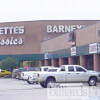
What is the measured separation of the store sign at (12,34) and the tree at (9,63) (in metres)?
4.00

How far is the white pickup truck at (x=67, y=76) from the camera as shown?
31.2 metres

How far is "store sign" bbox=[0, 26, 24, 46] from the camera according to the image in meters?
77.1

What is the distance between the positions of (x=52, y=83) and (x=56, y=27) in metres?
45.6

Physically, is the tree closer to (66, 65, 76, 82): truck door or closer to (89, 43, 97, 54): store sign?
(89, 43, 97, 54): store sign

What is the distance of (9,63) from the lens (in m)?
73.6

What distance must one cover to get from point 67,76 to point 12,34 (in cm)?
4777

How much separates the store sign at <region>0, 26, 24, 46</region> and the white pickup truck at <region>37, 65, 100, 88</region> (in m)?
45.5

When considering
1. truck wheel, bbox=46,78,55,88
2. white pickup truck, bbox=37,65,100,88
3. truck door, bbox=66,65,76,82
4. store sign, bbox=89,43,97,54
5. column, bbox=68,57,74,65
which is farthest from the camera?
column, bbox=68,57,74,65

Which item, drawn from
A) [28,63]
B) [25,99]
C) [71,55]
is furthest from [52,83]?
[28,63]

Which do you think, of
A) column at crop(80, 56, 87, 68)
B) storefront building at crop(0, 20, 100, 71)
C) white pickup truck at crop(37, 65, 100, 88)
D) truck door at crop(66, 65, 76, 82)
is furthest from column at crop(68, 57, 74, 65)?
truck door at crop(66, 65, 76, 82)

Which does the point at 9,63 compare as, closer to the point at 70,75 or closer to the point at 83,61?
the point at 83,61

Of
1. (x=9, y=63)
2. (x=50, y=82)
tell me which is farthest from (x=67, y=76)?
(x=9, y=63)

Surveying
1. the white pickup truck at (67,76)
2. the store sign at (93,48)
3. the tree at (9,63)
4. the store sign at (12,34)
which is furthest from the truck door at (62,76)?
the store sign at (12,34)

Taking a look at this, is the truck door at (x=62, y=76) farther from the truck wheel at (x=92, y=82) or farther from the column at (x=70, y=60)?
the column at (x=70, y=60)
